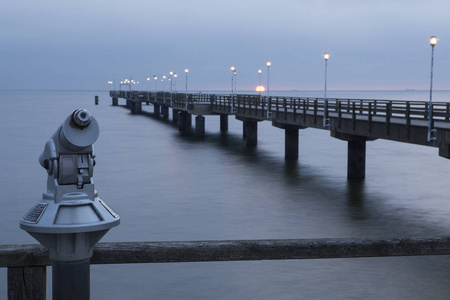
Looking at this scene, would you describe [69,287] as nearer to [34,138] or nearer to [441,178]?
[441,178]

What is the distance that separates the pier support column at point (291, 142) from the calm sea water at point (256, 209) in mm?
1083

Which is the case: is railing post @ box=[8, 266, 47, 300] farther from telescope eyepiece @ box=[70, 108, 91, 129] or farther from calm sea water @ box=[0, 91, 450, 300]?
calm sea water @ box=[0, 91, 450, 300]

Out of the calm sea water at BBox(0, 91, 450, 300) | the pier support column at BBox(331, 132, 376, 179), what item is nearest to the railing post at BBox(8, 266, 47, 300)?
the calm sea water at BBox(0, 91, 450, 300)

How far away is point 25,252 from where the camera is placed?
13.1 feet

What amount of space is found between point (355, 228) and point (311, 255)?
18711 mm

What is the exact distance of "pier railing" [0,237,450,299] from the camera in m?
3.99

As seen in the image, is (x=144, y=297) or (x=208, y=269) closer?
(x=144, y=297)

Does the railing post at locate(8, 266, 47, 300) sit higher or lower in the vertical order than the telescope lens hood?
lower

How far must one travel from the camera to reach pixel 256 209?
2672 cm

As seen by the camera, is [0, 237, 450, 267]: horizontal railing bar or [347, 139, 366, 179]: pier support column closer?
[0, 237, 450, 267]: horizontal railing bar

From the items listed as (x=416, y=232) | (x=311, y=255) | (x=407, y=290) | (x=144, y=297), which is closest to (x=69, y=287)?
(x=311, y=255)

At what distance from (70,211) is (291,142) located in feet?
134

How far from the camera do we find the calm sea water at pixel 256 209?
51.8 ft

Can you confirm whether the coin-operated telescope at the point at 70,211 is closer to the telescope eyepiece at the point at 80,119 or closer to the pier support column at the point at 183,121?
the telescope eyepiece at the point at 80,119
